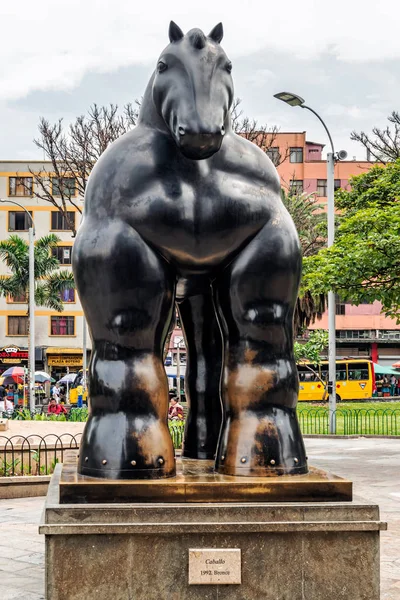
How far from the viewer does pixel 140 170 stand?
4.03m

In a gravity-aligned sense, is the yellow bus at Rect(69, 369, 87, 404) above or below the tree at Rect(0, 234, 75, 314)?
below

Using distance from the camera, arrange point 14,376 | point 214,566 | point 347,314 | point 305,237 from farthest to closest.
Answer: point 347,314 → point 14,376 → point 305,237 → point 214,566

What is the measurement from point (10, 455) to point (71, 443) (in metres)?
0.85

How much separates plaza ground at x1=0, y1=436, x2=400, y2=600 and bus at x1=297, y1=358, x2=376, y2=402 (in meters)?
23.1

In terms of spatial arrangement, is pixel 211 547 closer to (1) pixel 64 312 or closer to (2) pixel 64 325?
(1) pixel 64 312

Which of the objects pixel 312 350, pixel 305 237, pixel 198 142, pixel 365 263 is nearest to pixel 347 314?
pixel 312 350

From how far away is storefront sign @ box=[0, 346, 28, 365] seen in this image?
4791 centimetres

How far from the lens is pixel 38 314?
161ft

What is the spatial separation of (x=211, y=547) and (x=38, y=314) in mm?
46530

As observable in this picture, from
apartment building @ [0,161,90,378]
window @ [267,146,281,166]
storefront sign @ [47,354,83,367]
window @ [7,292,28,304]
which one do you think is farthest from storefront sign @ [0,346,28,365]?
window @ [267,146,281,166]

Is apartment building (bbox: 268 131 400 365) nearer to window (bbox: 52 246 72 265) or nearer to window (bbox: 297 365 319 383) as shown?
window (bbox: 297 365 319 383)

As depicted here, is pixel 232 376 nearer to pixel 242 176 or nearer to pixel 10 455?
pixel 242 176

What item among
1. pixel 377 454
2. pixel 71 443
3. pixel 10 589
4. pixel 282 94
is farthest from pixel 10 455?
pixel 282 94

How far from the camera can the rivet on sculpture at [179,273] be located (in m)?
3.87
